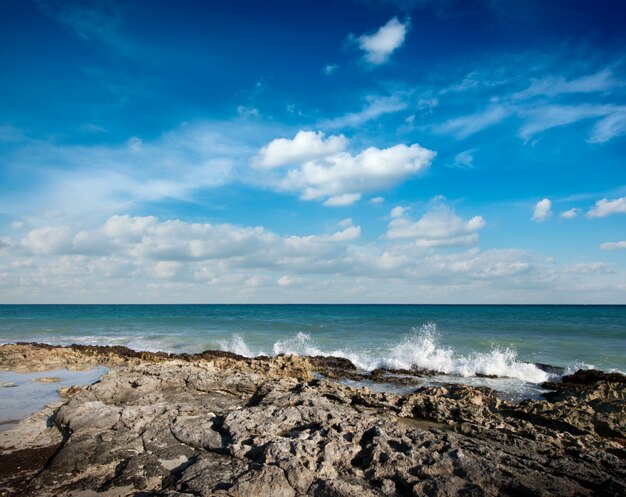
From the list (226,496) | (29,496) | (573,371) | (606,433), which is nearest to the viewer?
(226,496)

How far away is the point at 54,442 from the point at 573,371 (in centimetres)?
1930

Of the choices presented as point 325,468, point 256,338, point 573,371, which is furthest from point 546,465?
point 256,338

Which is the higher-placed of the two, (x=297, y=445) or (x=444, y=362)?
(x=297, y=445)

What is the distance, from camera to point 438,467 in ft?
17.9

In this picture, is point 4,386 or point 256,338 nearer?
point 4,386

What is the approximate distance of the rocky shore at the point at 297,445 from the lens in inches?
205

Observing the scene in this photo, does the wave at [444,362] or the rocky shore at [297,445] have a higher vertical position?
the rocky shore at [297,445]

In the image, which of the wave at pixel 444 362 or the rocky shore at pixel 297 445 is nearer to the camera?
the rocky shore at pixel 297 445

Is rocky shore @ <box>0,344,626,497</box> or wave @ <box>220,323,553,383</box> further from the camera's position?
wave @ <box>220,323,553,383</box>

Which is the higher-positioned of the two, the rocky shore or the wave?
the rocky shore

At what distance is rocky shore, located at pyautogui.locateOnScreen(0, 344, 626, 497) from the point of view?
17.1 feet

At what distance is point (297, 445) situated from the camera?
600 centimetres

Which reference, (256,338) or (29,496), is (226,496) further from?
(256,338)

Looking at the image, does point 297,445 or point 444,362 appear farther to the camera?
point 444,362
